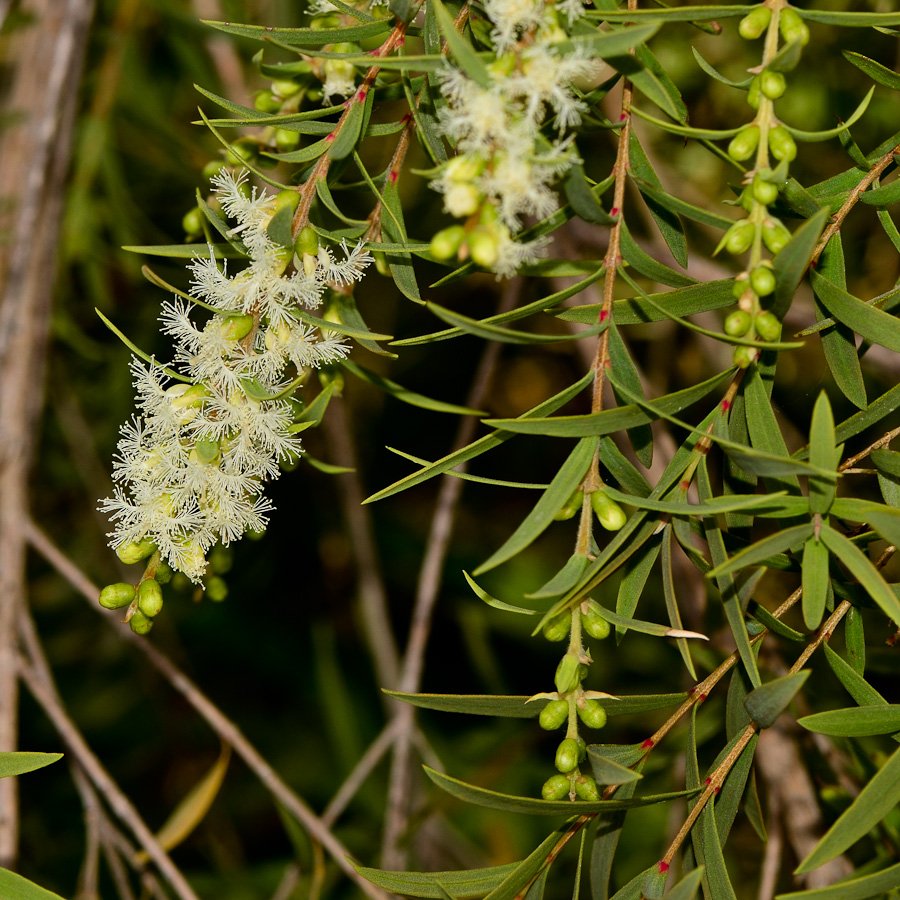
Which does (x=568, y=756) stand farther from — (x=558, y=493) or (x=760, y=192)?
(x=760, y=192)

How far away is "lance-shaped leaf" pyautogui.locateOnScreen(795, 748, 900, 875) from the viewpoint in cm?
48

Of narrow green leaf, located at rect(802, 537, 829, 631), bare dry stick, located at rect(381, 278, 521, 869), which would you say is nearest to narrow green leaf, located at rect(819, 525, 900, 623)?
narrow green leaf, located at rect(802, 537, 829, 631)

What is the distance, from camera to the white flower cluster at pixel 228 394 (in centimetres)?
56

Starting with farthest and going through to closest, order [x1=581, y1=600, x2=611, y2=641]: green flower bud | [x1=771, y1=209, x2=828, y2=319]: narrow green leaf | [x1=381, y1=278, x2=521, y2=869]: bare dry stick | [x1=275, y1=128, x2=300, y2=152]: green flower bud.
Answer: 1. [x1=381, y1=278, x2=521, y2=869]: bare dry stick
2. [x1=275, y1=128, x2=300, y2=152]: green flower bud
3. [x1=581, y1=600, x2=611, y2=641]: green flower bud
4. [x1=771, y1=209, x2=828, y2=319]: narrow green leaf

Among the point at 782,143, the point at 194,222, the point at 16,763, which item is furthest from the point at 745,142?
the point at 16,763

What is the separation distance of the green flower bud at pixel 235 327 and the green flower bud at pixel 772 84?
35 cm

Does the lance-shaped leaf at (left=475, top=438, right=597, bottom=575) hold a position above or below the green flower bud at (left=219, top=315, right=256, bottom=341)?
below

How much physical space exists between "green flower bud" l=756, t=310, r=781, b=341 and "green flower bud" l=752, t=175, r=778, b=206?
65 millimetres

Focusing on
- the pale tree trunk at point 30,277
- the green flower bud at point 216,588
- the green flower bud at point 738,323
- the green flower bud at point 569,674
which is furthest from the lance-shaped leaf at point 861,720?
the pale tree trunk at point 30,277

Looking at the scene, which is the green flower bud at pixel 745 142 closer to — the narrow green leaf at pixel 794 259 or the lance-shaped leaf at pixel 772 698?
the narrow green leaf at pixel 794 259

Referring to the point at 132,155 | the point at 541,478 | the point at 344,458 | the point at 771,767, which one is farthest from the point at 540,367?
Result: the point at 771,767

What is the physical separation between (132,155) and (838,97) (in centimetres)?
129

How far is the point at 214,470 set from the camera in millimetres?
577

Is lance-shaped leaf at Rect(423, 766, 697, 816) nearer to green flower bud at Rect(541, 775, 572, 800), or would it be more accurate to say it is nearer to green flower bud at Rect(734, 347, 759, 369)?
green flower bud at Rect(541, 775, 572, 800)
